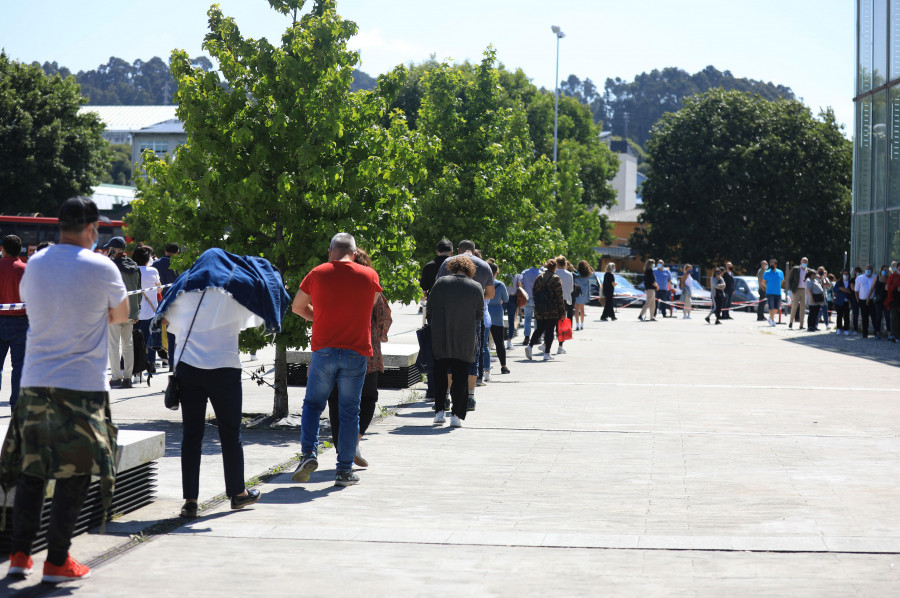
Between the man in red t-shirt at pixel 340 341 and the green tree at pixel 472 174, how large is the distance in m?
12.0

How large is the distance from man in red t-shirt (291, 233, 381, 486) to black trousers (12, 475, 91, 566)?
8.20ft

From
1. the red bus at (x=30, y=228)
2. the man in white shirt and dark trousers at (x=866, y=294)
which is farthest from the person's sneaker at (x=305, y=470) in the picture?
the red bus at (x=30, y=228)

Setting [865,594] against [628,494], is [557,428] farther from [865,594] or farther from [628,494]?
[865,594]

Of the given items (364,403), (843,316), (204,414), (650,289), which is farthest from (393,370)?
(650,289)

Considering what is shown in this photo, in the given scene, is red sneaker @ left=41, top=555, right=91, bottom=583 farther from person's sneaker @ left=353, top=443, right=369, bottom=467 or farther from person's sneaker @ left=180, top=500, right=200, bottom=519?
person's sneaker @ left=353, top=443, right=369, bottom=467

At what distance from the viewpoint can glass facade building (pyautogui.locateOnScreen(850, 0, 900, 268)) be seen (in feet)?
90.6

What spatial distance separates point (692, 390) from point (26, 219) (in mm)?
33727

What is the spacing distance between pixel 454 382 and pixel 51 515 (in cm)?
560

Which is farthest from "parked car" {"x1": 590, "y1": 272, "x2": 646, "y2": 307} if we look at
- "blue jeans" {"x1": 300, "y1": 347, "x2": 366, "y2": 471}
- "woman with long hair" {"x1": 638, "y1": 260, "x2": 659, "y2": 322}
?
"blue jeans" {"x1": 300, "y1": 347, "x2": 366, "y2": 471}

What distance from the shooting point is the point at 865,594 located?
4727 mm

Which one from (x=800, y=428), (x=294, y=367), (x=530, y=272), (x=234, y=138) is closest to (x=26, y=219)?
(x=530, y=272)

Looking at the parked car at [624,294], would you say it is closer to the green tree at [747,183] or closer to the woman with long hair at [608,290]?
the woman with long hair at [608,290]

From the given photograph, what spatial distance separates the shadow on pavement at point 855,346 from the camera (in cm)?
2017

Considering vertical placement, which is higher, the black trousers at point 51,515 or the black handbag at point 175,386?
the black handbag at point 175,386
